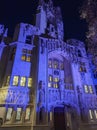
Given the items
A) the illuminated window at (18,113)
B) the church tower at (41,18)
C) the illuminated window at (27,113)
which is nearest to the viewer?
the illuminated window at (18,113)

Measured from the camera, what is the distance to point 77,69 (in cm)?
2434

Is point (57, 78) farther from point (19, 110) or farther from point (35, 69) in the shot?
point (19, 110)

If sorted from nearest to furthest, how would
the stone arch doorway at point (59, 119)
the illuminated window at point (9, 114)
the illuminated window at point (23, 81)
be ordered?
1. the illuminated window at point (9, 114)
2. the illuminated window at point (23, 81)
3. the stone arch doorway at point (59, 119)

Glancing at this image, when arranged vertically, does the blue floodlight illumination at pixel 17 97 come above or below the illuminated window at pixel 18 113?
above

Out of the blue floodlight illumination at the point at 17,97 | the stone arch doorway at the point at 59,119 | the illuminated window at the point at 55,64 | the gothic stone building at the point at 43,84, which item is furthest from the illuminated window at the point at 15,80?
the illuminated window at the point at 55,64

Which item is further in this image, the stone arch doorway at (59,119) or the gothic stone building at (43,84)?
the stone arch doorway at (59,119)

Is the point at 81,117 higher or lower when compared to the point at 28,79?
lower

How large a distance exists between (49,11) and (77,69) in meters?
18.2

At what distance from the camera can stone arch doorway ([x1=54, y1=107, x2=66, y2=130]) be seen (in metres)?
20.0

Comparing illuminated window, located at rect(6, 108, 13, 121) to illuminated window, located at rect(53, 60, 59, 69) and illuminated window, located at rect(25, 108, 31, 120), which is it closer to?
illuminated window, located at rect(25, 108, 31, 120)

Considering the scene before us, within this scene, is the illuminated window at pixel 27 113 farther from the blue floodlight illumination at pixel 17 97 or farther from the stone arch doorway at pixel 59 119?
the stone arch doorway at pixel 59 119

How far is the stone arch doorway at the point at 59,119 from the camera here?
19958mm

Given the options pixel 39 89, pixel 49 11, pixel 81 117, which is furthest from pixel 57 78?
pixel 49 11

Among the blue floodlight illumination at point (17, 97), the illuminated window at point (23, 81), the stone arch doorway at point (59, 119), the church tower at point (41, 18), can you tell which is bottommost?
the stone arch doorway at point (59, 119)
